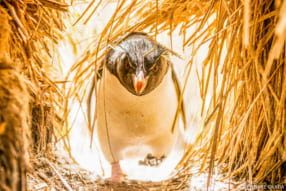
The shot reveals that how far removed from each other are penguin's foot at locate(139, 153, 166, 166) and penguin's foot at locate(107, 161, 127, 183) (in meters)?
0.39

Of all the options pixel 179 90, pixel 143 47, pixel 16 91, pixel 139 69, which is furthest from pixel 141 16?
pixel 16 91

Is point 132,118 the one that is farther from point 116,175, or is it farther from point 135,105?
point 116,175

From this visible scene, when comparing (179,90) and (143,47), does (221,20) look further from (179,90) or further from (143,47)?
(179,90)

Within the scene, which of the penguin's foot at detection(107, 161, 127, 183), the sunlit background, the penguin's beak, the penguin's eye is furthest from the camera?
the sunlit background

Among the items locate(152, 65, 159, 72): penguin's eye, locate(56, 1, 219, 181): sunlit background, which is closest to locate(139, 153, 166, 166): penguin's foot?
locate(56, 1, 219, 181): sunlit background

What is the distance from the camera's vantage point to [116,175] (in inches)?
81.2

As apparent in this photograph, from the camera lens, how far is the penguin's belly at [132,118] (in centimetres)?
221

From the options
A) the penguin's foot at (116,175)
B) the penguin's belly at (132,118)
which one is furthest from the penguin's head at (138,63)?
the penguin's foot at (116,175)

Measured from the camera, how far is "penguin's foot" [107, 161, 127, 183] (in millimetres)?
1918

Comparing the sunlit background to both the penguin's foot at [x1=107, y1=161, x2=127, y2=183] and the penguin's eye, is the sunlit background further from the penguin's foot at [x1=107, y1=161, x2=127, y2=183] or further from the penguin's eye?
the penguin's eye

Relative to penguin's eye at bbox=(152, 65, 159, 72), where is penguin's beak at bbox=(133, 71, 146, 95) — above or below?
below

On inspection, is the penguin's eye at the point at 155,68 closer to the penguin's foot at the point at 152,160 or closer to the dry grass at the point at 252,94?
the dry grass at the point at 252,94

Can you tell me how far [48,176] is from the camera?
1.50 metres

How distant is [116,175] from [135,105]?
581mm
